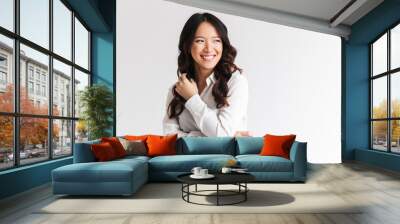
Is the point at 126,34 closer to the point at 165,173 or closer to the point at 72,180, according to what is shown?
the point at 165,173

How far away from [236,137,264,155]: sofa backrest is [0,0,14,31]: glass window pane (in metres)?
3.97

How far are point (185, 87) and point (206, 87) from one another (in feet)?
1.55

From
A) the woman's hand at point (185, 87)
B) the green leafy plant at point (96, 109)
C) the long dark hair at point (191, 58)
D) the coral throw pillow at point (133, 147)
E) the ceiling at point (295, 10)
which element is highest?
the ceiling at point (295, 10)

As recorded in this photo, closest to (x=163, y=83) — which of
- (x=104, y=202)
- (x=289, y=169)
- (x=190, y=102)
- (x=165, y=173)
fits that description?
(x=190, y=102)

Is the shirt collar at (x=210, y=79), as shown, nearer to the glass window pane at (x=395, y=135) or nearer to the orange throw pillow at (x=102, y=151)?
the orange throw pillow at (x=102, y=151)

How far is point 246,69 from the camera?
8148 millimetres

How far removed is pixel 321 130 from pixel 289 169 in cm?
305

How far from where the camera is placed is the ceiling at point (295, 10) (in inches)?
313

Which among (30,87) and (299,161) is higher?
(30,87)

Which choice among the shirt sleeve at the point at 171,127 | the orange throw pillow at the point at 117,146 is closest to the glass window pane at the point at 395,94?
the shirt sleeve at the point at 171,127

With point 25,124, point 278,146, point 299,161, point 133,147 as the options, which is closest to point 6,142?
point 25,124

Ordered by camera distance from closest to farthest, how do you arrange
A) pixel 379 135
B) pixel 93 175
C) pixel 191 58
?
pixel 93 175
pixel 191 58
pixel 379 135

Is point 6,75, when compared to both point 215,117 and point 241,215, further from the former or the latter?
point 215,117

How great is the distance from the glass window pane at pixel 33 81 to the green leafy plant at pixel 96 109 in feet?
5.20
